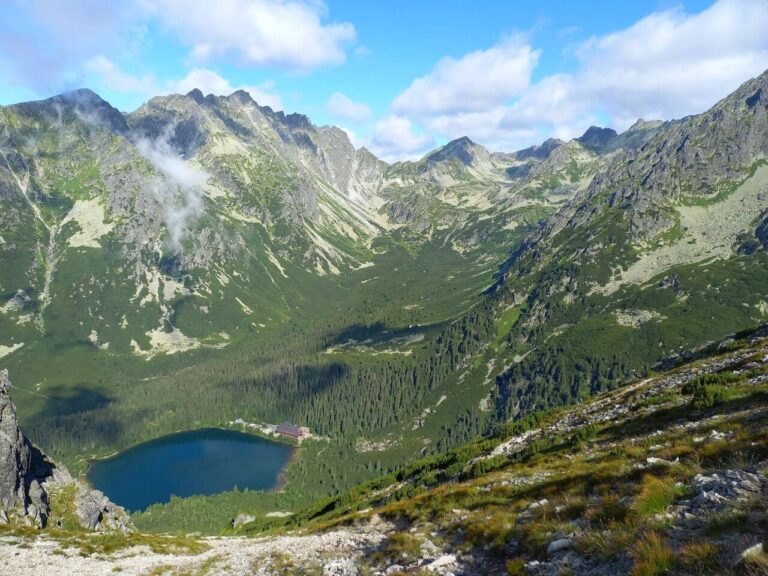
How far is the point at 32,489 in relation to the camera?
80.6 meters

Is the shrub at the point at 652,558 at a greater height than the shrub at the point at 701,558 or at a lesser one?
lesser

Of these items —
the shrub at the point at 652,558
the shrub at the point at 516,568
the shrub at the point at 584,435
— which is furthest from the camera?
the shrub at the point at 584,435

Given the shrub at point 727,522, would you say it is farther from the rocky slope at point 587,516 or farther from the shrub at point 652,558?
the shrub at point 652,558

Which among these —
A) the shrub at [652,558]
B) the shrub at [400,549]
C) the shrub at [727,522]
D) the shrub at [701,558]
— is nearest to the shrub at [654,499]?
the shrub at [727,522]

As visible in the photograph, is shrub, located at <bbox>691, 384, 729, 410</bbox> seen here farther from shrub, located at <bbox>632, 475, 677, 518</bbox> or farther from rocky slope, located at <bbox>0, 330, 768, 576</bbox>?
shrub, located at <bbox>632, 475, 677, 518</bbox>

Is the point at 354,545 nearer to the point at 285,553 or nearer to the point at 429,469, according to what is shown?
the point at 285,553

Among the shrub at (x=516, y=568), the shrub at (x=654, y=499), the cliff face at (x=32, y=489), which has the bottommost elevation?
the cliff face at (x=32, y=489)

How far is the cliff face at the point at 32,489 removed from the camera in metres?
73.3

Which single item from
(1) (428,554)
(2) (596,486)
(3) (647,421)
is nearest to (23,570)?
(1) (428,554)

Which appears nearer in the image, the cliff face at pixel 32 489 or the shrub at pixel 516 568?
the shrub at pixel 516 568

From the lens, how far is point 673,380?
58.6m

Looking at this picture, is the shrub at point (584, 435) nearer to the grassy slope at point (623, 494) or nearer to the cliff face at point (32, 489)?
the grassy slope at point (623, 494)

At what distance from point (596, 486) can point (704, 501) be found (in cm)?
880

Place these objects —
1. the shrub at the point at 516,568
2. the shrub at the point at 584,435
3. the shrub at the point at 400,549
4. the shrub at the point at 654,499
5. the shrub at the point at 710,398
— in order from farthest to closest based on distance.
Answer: the shrub at the point at 584,435 → the shrub at the point at 710,398 → the shrub at the point at 400,549 → the shrub at the point at 516,568 → the shrub at the point at 654,499
